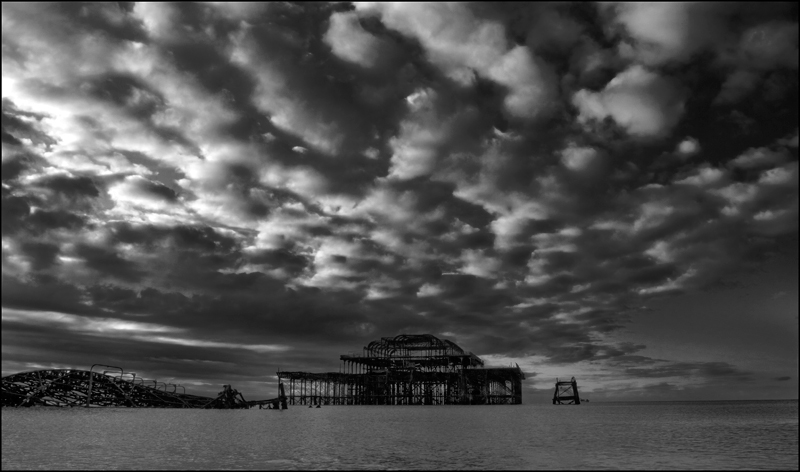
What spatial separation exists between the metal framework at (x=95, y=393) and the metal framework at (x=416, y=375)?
24.1 metres

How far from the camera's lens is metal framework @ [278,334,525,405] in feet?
430

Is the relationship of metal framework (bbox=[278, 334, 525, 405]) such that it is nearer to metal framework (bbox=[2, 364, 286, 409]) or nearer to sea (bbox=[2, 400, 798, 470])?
metal framework (bbox=[2, 364, 286, 409])

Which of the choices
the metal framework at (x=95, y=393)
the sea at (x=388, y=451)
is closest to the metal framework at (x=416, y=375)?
the metal framework at (x=95, y=393)

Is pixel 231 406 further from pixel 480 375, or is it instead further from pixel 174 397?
pixel 480 375

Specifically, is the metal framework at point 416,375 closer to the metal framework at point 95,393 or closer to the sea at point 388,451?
the metal framework at point 95,393

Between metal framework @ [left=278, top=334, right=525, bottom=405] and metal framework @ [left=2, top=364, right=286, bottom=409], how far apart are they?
24.1m

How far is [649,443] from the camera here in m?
36.6

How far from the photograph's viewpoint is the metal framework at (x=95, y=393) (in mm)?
93750

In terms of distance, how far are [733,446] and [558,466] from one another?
16540 millimetres

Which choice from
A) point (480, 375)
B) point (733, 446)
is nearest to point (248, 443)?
point (733, 446)

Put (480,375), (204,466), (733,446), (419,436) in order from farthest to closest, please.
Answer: (480,375)
(419,436)
(733,446)
(204,466)

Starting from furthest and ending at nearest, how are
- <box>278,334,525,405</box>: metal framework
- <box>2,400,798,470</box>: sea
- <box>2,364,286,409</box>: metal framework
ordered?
<box>278,334,525,405</box>: metal framework, <box>2,364,286,409</box>: metal framework, <box>2,400,798,470</box>: sea

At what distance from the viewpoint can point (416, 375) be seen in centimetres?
13550

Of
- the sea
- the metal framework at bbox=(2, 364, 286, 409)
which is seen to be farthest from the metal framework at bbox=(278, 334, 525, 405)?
the sea
